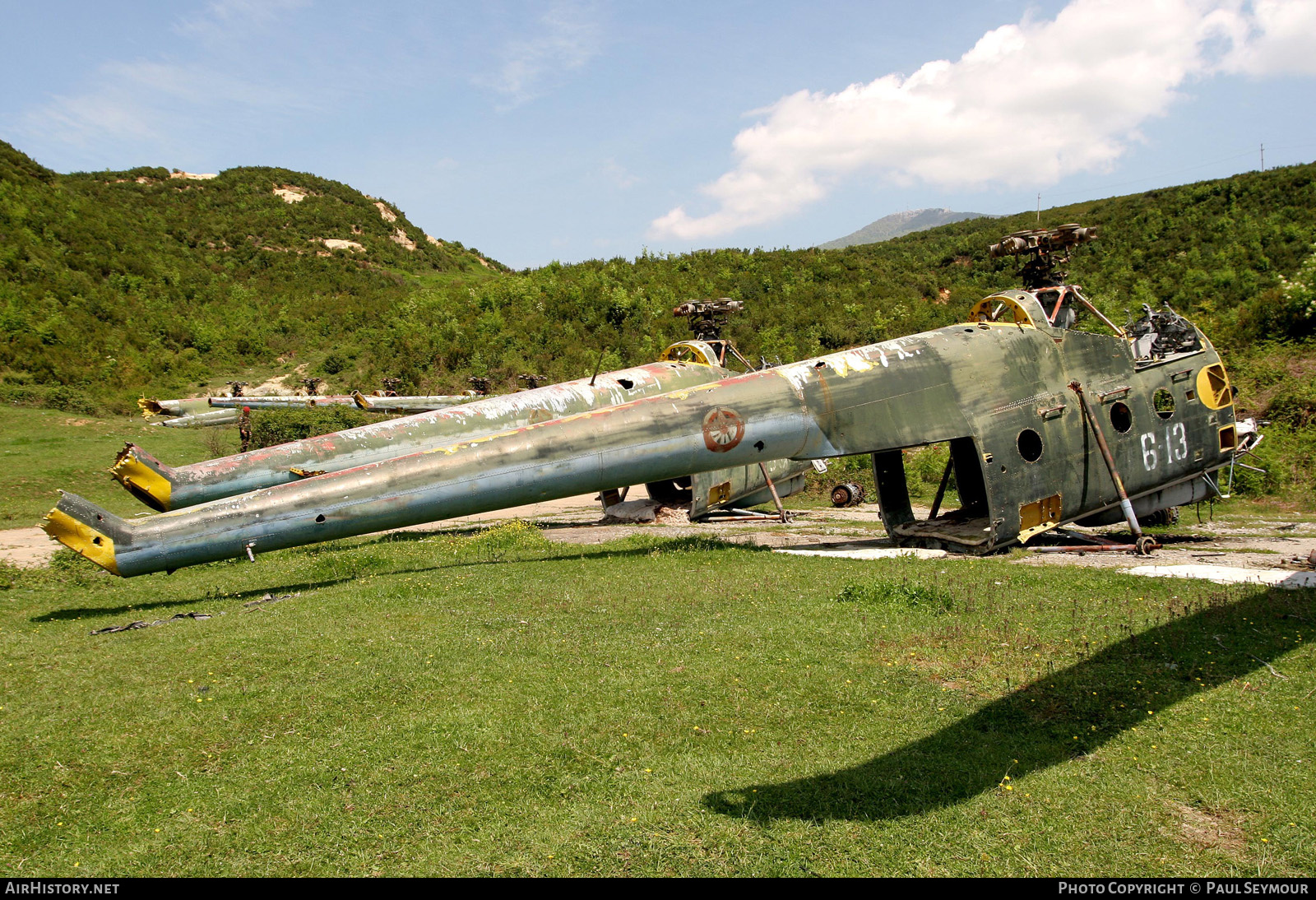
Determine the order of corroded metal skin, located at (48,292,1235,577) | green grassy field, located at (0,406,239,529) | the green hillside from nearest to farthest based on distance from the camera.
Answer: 1. corroded metal skin, located at (48,292,1235,577)
2. green grassy field, located at (0,406,239,529)
3. the green hillside

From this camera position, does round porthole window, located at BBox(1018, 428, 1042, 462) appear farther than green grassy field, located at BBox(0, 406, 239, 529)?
No

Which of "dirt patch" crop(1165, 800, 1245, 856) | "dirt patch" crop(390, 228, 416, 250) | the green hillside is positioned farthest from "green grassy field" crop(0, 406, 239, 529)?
"dirt patch" crop(390, 228, 416, 250)

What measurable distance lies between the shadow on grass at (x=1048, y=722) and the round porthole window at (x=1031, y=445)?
4763 mm

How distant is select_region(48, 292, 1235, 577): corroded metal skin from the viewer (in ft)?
37.1

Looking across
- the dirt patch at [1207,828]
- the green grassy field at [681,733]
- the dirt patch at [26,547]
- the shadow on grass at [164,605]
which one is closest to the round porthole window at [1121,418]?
the green grassy field at [681,733]

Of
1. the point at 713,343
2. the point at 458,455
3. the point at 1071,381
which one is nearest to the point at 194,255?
the point at 713,343

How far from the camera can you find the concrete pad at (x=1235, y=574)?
9625 millimetres

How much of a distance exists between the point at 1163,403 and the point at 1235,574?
16.3 ft

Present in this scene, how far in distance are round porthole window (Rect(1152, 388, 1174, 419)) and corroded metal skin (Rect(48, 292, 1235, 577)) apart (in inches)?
3.1

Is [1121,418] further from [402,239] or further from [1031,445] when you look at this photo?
[402,239]

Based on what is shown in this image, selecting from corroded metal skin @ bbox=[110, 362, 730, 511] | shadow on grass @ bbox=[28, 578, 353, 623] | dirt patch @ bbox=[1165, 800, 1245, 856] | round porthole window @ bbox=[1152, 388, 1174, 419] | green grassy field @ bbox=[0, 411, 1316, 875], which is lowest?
dirt patch @ bbox=[1165, 800, 1245, 856]

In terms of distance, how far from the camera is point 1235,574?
33.7 ft

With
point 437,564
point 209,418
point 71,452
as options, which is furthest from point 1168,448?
point 71,452

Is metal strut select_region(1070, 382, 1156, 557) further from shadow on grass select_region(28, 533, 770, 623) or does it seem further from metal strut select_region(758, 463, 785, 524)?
metal strut select_region(758, 463, 785, 524)
